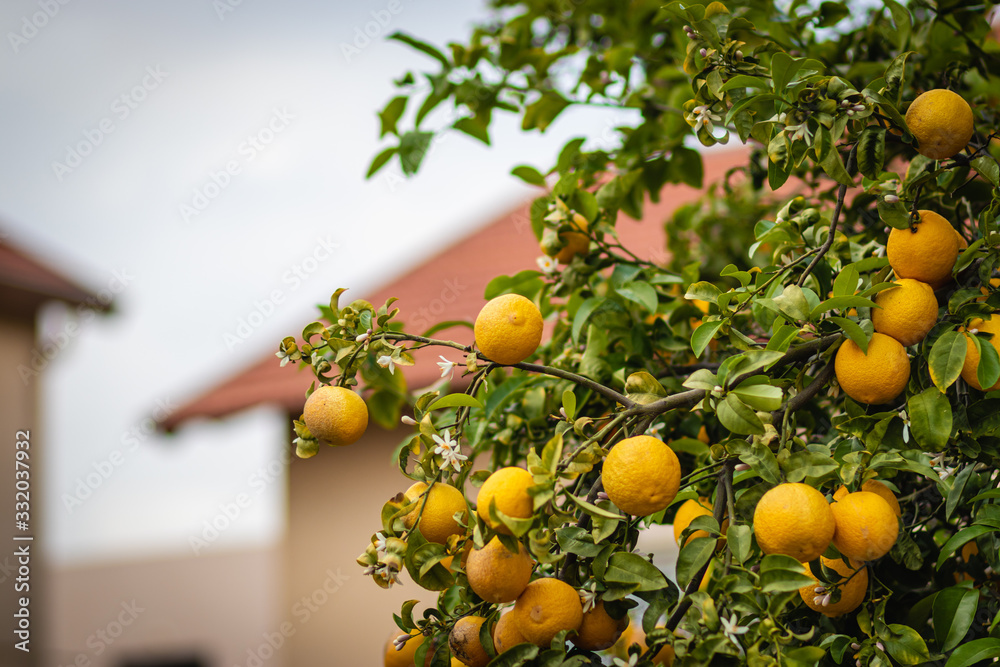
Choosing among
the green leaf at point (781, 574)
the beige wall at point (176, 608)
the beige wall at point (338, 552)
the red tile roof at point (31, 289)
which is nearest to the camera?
the green leaf at point (781, 574)

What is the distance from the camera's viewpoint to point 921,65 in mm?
1140

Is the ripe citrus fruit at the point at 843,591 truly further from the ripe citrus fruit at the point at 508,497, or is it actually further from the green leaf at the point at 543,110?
the green leaf at the point at 543,110

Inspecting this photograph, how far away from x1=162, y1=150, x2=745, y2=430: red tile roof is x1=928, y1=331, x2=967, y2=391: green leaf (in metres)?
2.38

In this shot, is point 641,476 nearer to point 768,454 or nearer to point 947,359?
point 768,454

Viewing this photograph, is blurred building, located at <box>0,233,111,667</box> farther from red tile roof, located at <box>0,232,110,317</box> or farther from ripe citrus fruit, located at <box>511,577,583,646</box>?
ripe citrus fruit, located at <box>511,577,583,646</box>

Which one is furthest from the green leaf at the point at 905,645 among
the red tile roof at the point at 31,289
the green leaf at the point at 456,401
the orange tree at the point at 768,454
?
the red tile roof at the point at 31,289

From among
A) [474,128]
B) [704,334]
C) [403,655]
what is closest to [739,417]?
[704,334]

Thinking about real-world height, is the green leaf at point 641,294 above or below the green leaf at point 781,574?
above

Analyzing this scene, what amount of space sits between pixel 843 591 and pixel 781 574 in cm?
16

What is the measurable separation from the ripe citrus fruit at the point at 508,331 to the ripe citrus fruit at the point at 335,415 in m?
0.13

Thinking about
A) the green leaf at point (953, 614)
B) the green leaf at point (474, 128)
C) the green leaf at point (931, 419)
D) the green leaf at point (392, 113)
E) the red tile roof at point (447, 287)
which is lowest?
the red tile roof at point (447, 287)

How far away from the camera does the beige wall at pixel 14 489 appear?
2.88 meters

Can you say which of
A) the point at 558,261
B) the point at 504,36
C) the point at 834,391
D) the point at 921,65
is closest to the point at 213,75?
the point at 504,36

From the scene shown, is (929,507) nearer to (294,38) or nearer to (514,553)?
(514,553)
